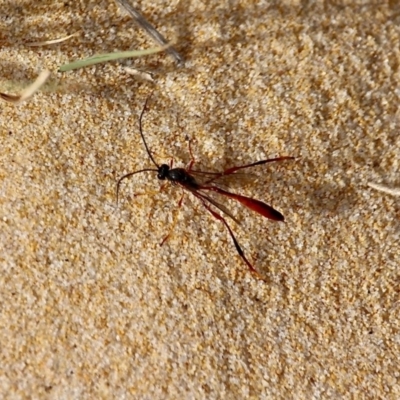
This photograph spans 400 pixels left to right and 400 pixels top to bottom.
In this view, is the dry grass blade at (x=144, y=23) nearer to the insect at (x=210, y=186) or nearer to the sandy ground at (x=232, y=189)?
the sandy ground at (x=232, y=189)

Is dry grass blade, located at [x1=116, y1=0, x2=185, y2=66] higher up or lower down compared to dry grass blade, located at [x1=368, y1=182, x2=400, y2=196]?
higher up

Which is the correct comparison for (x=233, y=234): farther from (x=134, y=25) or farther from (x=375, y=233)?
(x=134, y=25)

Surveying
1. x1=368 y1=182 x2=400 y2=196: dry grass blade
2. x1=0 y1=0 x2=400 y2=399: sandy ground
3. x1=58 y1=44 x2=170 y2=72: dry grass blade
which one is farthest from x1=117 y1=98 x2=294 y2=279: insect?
x1=368 y1=182 x2=400 y2=196: dry grass blade

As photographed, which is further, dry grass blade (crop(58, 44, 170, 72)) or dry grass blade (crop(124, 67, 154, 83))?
dry grass blade (crop(124, 67, 154, 83))

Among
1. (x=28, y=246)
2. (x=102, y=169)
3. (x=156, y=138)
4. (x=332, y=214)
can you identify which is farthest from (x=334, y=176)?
(x=28, y=246)

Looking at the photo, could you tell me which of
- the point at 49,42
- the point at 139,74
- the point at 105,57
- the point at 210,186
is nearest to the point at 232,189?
the point at 210,186

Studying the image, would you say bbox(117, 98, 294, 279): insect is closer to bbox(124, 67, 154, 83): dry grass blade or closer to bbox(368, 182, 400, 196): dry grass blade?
bbox(124, 67, 154, 83): dry grass blade

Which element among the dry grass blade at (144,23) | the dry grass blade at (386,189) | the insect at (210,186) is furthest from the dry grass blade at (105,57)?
the dry grass blade at (386,189)
